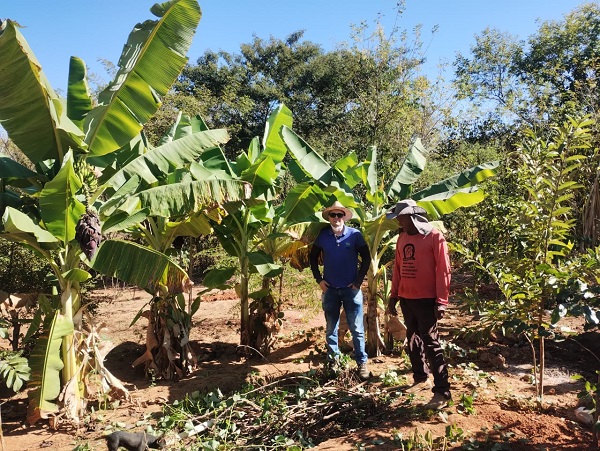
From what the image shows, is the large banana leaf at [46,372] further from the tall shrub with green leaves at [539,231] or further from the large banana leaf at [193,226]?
the tall shrub with green leaves at [539,231]

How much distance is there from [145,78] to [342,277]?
299 cm

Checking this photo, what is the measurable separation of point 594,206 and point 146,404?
7998 millimetres

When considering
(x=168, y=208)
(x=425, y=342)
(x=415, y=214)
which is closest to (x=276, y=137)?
(x=168, y=208)

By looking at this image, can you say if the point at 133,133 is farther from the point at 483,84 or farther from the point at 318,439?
the point at 483,84

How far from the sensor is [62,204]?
14.4 ft

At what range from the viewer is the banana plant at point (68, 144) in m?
4.41

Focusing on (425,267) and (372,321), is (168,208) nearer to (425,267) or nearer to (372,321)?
(425,267)

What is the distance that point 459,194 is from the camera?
5723mm

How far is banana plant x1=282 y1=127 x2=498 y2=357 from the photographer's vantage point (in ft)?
19.0

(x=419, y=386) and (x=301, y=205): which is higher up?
(x=301, y=205)

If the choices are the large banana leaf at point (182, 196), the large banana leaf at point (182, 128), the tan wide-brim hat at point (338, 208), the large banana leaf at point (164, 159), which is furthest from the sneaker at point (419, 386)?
the large banana leaf at point (182, 128)

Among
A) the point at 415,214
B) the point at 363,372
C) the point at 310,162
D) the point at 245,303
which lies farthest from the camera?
the point at 245,303

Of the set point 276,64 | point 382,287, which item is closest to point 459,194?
point 382,287

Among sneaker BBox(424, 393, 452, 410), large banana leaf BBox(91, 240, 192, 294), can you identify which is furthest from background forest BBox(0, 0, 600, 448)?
sneaker BBox(424, 393, 452, 410)
